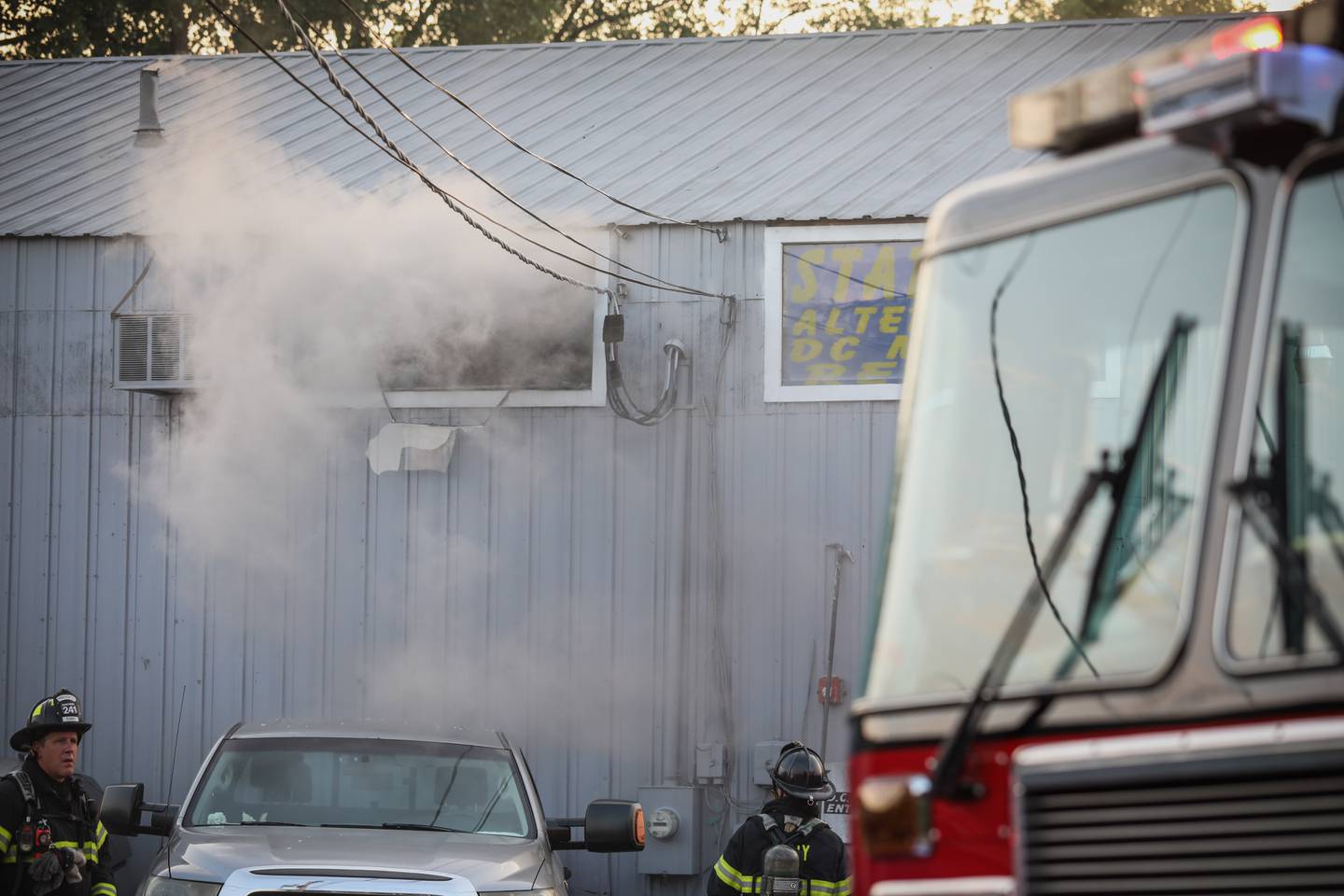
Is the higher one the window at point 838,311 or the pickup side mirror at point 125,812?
the window at point 838,311

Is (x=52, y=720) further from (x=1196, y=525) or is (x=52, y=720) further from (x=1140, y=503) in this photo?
(x=1196, y=525)

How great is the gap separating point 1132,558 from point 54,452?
1193 cm

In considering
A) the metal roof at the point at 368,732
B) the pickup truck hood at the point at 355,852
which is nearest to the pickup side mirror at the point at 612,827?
the pickup truck hood at the point at 355,852

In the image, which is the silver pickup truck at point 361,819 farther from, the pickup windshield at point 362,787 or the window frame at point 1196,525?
the window frame at point 1196,525

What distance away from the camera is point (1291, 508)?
126 inches

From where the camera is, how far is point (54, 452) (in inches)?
544

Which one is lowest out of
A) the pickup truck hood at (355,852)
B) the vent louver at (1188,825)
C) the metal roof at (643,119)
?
the pickup truck hood at (355,852)

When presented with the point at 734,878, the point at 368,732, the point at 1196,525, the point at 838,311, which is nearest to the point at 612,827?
the point at 734,878

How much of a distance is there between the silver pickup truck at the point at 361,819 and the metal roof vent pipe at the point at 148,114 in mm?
7747

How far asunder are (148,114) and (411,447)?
429cm

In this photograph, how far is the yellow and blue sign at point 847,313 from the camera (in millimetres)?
12836

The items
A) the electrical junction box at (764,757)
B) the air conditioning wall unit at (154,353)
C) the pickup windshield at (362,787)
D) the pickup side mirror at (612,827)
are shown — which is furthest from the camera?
the air conditioning wall unit at (154,353)

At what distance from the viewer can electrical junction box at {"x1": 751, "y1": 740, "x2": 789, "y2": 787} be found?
484 inches

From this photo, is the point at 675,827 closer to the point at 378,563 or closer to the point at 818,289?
the point at 378,563
